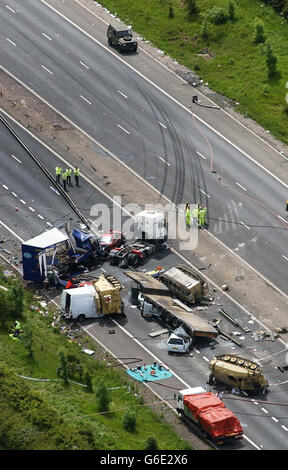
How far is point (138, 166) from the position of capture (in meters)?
88.2

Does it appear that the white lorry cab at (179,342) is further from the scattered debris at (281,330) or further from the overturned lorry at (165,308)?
the scattered debris at (281,330)

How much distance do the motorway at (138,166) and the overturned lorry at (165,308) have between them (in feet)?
3.18

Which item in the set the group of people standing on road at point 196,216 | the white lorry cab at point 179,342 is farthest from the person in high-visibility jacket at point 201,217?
the white lorry cab at point 179,342

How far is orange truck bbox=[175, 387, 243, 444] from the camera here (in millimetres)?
58219

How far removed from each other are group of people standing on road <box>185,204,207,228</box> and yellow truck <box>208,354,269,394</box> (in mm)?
18947

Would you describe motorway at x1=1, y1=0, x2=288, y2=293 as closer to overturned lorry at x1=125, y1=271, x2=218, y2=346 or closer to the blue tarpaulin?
overturned lorry at x1=125, y1=271, x2=218, y2=346

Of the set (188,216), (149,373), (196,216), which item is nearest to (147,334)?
(149,373)

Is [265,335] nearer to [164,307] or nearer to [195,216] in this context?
[164,307]

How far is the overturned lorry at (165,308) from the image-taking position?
67812mm

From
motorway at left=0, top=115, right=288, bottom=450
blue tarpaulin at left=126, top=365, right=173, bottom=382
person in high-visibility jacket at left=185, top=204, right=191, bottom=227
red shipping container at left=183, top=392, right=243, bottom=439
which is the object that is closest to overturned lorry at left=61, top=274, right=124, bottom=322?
motorway at left=0, top=115, right=288, bottom=450

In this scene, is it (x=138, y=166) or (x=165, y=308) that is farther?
(x=138, y=166)

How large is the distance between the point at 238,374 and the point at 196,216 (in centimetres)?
2085

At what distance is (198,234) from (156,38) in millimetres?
32711

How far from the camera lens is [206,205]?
83875mm
